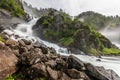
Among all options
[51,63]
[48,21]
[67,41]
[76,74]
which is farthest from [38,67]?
[48,21]

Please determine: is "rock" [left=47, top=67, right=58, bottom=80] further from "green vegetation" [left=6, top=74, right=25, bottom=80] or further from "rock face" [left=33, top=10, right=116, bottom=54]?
"rock face" [left=33, top=10, right=116, bottom=54]

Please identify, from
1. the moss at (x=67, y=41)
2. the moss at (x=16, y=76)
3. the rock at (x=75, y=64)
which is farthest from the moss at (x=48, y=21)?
the moss at (x=16, y=76)

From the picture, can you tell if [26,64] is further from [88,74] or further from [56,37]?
[56,37]

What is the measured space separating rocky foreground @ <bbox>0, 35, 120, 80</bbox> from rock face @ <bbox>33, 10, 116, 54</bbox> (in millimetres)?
92160

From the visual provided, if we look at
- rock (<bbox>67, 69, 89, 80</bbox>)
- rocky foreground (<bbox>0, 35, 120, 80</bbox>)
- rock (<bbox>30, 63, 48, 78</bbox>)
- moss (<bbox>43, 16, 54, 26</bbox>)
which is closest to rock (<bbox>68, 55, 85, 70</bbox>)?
rocky foreground (<bbox>0, 35, 120, 80</bbox>)

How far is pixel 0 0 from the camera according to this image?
6796 inches

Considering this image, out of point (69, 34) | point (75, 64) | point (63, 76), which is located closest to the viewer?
point (63, 76)

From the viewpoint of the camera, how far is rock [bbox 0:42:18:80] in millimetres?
34103

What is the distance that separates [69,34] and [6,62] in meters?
120

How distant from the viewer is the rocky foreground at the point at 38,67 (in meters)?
35.2

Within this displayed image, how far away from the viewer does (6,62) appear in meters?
35.2

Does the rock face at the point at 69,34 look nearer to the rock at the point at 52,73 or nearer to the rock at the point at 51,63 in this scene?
the rock at the point at 51,63

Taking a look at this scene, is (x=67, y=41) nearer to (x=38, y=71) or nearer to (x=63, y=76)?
(x=63, y=76)

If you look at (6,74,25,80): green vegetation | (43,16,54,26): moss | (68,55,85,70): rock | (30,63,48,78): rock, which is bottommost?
(6,74,25,80): green vegetation
